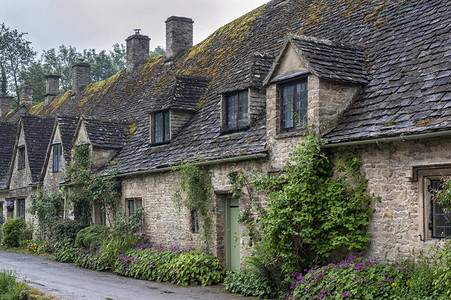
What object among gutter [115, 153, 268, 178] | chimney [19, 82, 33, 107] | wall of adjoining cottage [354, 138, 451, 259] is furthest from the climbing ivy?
chimney [19, 82, 33, 107]

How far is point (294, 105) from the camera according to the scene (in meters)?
13.9

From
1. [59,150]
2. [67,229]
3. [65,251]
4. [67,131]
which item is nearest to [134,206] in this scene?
[65,251]

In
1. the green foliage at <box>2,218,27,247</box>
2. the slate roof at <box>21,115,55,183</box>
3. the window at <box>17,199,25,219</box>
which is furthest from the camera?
the window at <box>17,199,25,219</box>

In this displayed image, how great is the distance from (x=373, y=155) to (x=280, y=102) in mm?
3008

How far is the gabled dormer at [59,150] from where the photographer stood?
25750 mm

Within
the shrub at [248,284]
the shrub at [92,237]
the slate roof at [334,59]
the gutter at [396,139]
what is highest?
the slate roof at [334,59]

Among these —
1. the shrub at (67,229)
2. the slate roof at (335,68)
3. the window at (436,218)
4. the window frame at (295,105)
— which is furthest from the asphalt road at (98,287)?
the window at (436,218)

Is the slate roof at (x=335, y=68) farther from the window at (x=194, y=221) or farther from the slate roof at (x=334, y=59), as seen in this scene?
the window at (x=194, y=221)

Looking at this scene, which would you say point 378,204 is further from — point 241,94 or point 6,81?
point 6,81

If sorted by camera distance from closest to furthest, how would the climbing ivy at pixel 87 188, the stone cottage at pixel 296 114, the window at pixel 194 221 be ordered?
1. the stone cottage at pixel 296 114
2. the window at pixel 194 221
3. the climbing ivy at pixel 87 188

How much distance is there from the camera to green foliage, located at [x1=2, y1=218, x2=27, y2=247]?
29328 mm

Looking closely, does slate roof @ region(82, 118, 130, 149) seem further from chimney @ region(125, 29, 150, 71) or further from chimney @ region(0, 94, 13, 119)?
chimney @ region(0, 94, 13, 119)

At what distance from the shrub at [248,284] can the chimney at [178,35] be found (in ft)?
50.9

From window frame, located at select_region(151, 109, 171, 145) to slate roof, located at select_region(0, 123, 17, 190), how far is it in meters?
16.1
